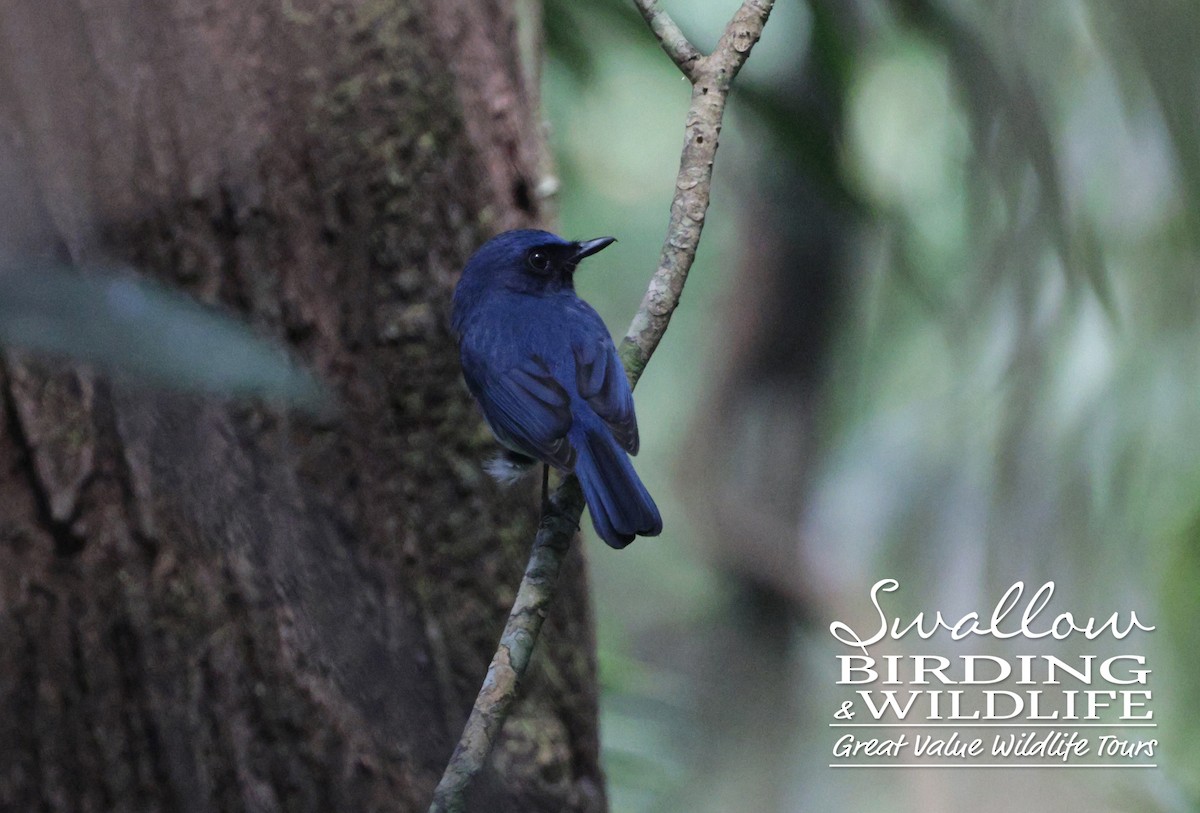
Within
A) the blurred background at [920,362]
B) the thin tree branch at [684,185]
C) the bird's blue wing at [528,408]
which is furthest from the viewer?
the blurred background at [920,362]

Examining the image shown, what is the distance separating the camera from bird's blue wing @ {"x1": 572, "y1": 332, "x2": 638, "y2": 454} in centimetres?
270

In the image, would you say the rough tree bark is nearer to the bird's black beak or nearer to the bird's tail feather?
the bird's black beak

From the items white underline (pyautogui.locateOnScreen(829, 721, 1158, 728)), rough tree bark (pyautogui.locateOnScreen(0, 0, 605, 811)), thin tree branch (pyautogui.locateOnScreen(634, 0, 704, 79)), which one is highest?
thin tree branch (pyautogui.locateOnScreen(634, 0, 704, 79))

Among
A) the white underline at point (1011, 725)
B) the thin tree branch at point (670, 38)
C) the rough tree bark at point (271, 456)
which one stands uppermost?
the thin tree branch at point (670, 38)

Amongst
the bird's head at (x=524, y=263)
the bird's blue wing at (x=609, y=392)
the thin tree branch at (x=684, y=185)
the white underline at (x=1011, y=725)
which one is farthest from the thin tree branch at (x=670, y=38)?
the white underline at (x=1011, y=725)

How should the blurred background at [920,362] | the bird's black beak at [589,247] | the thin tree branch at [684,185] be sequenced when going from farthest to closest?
1. the blurred background at [920,362]
2. the bird's black beak at [589,247]
3. the thin tree branch at [684,185]

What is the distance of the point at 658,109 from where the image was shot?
7582 millimetres

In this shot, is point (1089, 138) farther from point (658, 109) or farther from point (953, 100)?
point (658, 109)

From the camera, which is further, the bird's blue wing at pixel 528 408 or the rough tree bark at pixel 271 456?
the bird's blue wing at pixel 528 408

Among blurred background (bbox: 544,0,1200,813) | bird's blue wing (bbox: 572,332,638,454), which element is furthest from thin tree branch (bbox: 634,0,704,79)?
blurred background (bbox: 544,0,1200,813)

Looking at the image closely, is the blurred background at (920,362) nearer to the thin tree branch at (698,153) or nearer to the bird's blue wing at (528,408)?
the bird's blue wing at (528,408)

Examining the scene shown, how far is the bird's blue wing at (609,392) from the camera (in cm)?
270

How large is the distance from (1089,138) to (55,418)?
3.83m

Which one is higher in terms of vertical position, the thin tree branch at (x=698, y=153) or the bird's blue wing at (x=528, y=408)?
the thin tree branch at (x=698, y=153)
